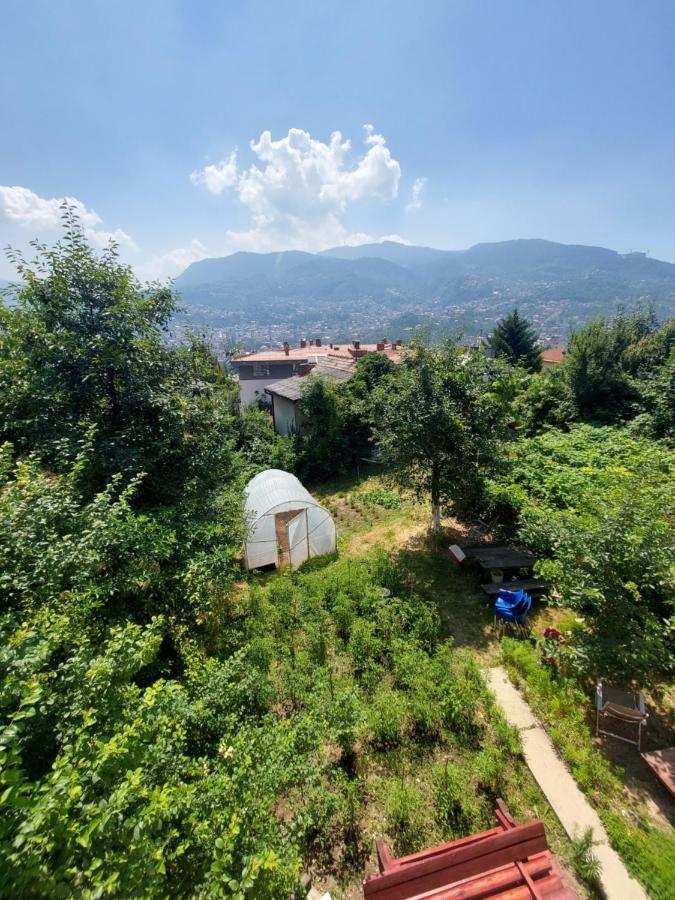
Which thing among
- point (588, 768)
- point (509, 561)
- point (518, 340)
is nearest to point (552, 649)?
point (588, 768)

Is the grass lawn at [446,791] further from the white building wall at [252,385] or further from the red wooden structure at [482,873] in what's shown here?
the white building wall at [252,385]

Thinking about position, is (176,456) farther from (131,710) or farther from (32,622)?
(131,710)

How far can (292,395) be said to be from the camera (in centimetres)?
2241

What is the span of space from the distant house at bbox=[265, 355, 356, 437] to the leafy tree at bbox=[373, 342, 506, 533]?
11459 mm

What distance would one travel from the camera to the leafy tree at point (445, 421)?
382 inches

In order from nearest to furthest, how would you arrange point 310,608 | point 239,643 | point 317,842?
point 317,842
point 239,643
point 310,608

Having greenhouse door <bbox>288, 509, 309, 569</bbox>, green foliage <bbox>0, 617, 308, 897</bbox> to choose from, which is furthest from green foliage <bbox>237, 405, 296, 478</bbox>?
green foliage <bbox>0, 617, 308, 897</bbox>

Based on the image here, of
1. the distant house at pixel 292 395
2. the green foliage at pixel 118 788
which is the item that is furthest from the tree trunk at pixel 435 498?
the distant house at pixel 292 395

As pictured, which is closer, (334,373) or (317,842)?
(317,842)

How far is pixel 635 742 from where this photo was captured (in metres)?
5.44

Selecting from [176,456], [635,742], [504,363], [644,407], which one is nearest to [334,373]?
[504,363]

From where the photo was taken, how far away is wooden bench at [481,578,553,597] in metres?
8.58

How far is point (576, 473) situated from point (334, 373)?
17.6 meters

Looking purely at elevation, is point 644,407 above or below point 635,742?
above
